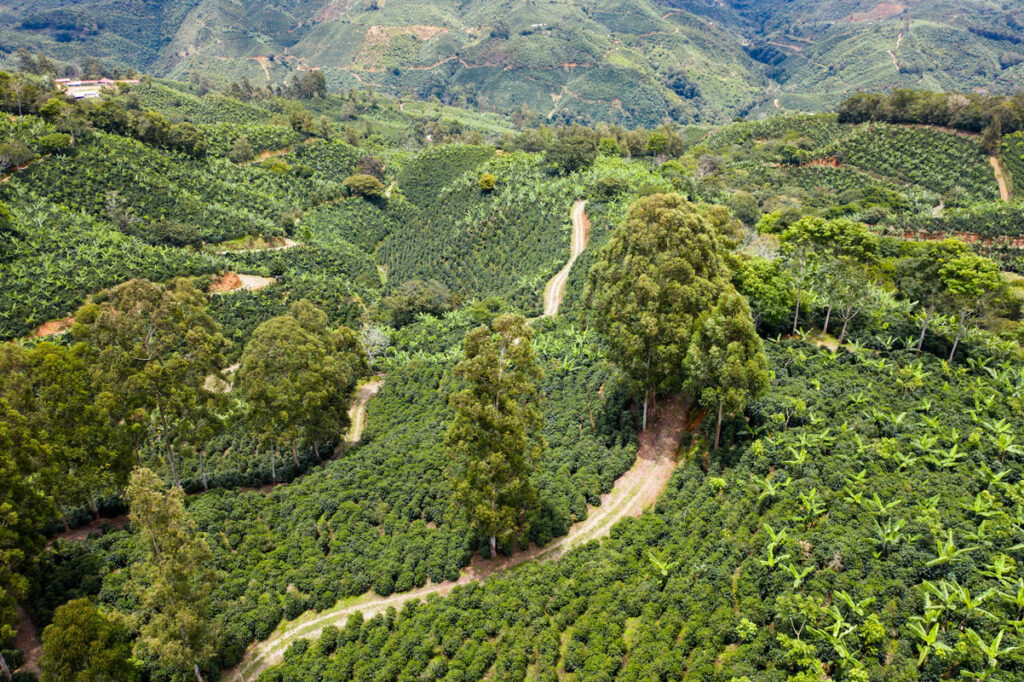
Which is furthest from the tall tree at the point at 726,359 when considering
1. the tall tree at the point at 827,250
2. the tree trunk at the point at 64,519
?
the tree trunk at the point at 64,519

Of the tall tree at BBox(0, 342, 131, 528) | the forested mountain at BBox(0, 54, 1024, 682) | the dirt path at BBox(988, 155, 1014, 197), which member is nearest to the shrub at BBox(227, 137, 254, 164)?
the forested mountain at BBox(0, 54, 1024, 682)

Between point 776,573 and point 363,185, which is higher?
point 363,185

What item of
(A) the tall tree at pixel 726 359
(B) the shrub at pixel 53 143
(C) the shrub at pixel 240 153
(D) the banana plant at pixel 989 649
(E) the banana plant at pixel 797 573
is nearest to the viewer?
(D) the banana plant at pixel 989 649

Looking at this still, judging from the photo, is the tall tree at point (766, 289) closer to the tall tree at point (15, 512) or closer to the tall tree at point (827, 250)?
the tall tree at point (827, 250)

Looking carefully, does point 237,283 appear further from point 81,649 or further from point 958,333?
point 958,333

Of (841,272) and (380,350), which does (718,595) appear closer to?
(841,272)

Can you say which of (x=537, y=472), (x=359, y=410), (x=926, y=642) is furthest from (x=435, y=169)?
(x=926, y=642)

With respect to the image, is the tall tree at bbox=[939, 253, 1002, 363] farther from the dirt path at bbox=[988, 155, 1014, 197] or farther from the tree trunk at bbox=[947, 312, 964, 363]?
the dirt path at bbox=[988, 155, 1014, 197]
